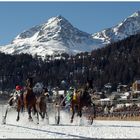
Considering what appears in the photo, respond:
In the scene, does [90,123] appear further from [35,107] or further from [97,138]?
[97,138]

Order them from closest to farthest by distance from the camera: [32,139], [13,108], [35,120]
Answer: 1. [32,139]
2. [35,120]
3. [13,108]

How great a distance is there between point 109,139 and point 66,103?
1334 cm

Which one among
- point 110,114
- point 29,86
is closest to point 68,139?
point 29,86

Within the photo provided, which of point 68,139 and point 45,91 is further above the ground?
point 45,91

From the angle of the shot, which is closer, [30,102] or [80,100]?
[30,102]

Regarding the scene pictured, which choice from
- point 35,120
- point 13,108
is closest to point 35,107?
point 35,120

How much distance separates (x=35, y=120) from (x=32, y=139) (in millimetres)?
12221

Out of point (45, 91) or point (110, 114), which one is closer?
point (45, 91)

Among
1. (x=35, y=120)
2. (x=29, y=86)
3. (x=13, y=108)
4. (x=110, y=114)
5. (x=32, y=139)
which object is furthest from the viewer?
(x=110, y=114)

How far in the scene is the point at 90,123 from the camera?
2692 cm

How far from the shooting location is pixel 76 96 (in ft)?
87.7

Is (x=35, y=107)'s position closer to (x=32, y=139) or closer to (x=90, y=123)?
(x=90, y=123)

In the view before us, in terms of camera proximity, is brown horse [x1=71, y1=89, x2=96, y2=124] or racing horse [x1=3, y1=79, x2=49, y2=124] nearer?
racing horse [x1=3, y1=79, x2=49, y2=124]

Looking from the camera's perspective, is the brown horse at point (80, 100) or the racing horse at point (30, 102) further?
the brown horse at point (80, 100)
